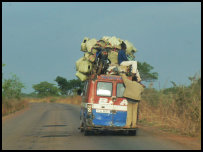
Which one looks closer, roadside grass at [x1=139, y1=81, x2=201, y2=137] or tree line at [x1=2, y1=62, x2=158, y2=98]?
roadside grass at [x1=139, y1=81, x2=201, y2=137]

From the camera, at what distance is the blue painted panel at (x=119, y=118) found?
14905 millimetres

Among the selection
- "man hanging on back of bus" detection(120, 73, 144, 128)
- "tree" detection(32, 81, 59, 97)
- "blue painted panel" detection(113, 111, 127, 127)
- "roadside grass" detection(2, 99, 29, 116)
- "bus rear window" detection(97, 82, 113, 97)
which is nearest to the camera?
"man hanging on back of bus" detection(120, 73, 144, 128)

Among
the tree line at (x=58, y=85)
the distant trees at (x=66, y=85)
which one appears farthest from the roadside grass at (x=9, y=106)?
the distant trees at (x=66, y=85)

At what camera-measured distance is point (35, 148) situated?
39.2ft

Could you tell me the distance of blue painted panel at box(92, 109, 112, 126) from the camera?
48.7ft

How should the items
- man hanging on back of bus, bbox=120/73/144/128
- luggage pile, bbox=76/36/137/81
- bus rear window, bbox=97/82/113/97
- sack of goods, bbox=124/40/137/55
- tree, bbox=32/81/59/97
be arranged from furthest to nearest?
tree, bbox=32/81/59/97, sack of goods, bbox=124/40/137/55, luggage pile, bbox=76/36/137/81, bus rear window, bbox=97/82/113/97, man hanging on back of bus, bbox=120/73/144/128

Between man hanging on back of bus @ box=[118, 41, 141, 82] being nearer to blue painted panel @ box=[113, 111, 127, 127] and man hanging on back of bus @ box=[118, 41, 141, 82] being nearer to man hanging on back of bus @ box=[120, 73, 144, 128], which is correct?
man hanging on back of bus @ box=[120, 73, 144, 128]

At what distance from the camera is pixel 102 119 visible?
14.9 metres

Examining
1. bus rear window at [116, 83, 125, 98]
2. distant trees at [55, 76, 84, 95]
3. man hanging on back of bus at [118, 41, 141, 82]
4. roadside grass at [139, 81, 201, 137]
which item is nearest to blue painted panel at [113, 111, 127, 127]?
bus rear window at [116, 83, 125, 98]

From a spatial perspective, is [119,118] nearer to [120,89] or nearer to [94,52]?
[120,89]

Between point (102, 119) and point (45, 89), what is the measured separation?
123598 mm

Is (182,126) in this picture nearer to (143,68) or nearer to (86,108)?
(86,108)

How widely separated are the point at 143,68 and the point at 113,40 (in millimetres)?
49158

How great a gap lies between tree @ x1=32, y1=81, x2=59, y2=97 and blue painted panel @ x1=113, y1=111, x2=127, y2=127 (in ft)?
391
